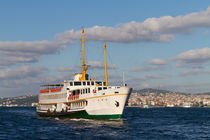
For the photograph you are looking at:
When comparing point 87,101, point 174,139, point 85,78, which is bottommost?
point 174,139

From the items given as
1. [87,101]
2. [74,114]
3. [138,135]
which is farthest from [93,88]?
[138,135]

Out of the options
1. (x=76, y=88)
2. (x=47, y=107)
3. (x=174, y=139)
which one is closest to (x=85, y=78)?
(x=76, y=88)

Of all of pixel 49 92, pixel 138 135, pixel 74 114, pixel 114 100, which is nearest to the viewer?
pixel 138 135

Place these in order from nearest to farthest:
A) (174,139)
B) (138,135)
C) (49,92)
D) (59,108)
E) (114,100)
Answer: (174,139) < (138,135) < (114,100) < (59,108) < (49,92)

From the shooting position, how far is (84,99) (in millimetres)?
47531

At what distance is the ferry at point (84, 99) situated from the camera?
4506 centimetres

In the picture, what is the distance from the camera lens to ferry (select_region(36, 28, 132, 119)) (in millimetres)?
45062

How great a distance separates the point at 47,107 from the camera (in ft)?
196

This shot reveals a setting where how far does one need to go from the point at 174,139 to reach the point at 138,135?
4.31 metres

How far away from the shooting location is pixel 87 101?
155 feet

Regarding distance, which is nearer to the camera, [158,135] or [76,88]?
[158,135]

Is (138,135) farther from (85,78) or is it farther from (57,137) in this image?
(85,78)

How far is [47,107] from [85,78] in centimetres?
1115

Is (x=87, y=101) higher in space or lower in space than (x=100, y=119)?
higher
